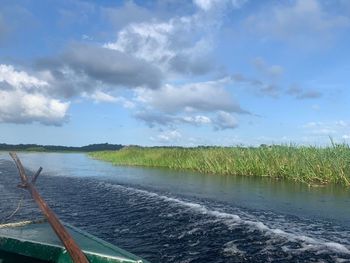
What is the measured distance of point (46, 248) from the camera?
5.34 metres

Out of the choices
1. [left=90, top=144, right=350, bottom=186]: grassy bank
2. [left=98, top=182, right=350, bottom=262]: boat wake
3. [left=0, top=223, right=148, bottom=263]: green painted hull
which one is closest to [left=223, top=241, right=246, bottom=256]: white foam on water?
[left=98, top=182, right=350, bottom=262]: boat wake

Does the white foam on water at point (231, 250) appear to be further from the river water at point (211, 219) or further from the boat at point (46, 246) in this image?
the boat at point (46, 246)

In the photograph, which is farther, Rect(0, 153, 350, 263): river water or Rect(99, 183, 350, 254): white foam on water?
Rect(99, 183, 350, 254): white foam on water

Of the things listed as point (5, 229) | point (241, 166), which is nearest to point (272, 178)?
point (241, 166)

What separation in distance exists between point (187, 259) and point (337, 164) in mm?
15260

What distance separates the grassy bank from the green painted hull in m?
17.5

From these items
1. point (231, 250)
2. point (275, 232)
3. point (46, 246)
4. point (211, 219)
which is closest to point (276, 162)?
point (211, 219)

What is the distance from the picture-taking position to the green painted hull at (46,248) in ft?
16.3

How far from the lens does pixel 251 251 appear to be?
336 inches

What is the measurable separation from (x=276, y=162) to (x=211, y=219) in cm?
1471

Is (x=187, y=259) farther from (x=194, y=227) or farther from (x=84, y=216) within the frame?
(x=84, y=216)

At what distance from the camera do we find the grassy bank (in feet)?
70.6

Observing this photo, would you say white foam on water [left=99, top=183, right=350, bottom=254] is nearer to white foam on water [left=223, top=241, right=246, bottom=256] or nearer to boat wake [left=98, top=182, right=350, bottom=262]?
boat wake [left=98, top=182, right=350, bottom=262]

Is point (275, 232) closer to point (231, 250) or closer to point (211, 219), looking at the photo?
point (231, 250)
